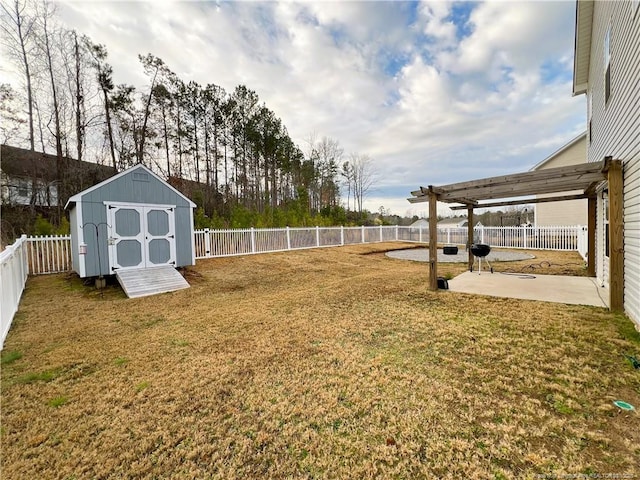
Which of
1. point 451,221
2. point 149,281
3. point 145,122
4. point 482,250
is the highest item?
point 145,122

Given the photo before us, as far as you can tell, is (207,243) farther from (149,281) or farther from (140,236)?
(149,281)

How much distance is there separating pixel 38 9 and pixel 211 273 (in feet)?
46.2

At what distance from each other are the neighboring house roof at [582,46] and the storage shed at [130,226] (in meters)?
11.5

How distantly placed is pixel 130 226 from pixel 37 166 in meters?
10.7

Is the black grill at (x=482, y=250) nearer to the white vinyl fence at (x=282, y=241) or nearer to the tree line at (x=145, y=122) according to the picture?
the white vinyl fence at (x=282, y=241)

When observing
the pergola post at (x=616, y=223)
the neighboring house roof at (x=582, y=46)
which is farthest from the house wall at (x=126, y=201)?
the neighboring house roof at (x=582, y=46)

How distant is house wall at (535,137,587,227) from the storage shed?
63.2 ft

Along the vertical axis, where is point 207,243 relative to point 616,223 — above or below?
below

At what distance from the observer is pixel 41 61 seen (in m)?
12.1

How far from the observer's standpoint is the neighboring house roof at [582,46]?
20.3 feet

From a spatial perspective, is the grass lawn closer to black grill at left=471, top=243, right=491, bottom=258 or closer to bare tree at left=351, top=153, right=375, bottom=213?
black grill at left=471, top=243, right=491, bottom=258

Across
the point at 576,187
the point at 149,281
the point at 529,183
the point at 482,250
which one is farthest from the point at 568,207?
the point at 149,281

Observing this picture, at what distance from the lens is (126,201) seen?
7301mm

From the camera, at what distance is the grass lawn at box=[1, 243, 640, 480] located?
5.53 feet
